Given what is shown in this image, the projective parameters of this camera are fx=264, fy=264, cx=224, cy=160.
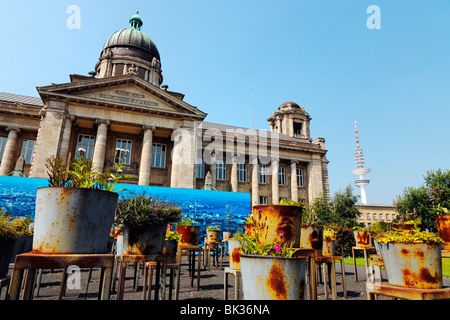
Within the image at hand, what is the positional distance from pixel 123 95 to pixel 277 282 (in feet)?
84.5

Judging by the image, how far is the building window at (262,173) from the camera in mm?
35062

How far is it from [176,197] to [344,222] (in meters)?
18.7

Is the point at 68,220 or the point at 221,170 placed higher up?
the point at 221,170

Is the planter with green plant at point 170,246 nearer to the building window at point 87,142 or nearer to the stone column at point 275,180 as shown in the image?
the building window at point 87,142

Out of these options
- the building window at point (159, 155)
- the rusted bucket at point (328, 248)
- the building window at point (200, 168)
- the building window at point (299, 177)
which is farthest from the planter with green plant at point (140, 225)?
the building window at point (299, 177)

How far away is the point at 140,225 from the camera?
14.1 feet

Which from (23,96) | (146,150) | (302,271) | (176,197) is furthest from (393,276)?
(23,96)

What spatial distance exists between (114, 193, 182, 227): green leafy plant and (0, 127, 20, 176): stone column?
2737 cm

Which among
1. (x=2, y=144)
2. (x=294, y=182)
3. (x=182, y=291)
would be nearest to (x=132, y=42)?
(x=2, y=144)

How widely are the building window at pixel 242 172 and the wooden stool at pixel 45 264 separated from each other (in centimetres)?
3114

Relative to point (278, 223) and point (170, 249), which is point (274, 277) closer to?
point (278, 223)

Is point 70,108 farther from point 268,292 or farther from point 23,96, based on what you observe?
point 268,292

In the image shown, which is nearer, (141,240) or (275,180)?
(141,240)

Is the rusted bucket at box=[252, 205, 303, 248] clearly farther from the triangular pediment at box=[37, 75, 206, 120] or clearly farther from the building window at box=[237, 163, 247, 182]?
the building window at box=[237, 163, 247, 182]
